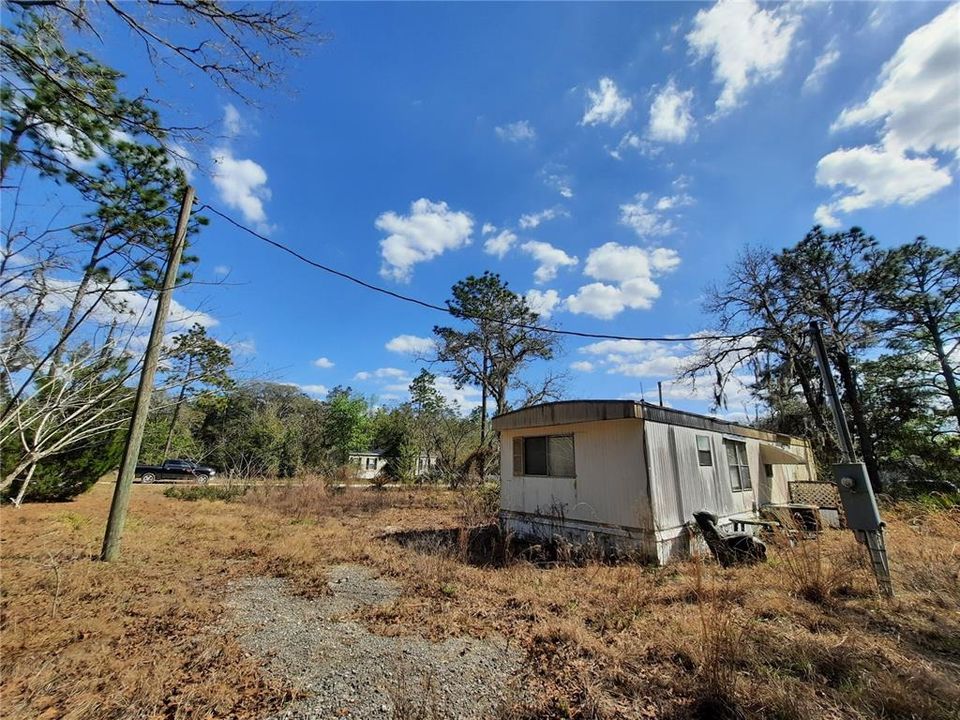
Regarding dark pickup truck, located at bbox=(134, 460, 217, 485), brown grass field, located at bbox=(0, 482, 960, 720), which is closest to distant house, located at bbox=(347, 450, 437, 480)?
dark pickup truck, located at bbox=(134, 460, 217, 485)

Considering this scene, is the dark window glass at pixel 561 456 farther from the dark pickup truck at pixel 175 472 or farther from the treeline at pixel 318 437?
the dark pickup truck at pixel 175 472

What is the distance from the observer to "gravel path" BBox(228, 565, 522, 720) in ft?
8.99

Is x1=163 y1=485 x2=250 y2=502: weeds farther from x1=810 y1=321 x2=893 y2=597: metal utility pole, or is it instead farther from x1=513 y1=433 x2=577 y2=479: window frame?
x1=810 y1=321 x2=893 y2=597: metal utility pole

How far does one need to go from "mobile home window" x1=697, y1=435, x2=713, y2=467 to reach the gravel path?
631cm

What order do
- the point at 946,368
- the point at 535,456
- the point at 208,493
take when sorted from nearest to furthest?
the point at 535,456 < the point at 946,368 < the point at 208,493

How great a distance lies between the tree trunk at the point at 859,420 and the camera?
14.8 meters

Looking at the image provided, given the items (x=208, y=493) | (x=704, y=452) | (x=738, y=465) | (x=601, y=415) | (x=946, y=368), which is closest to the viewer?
(x=601, y=415)

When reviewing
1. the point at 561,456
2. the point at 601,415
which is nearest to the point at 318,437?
the point at 561,456

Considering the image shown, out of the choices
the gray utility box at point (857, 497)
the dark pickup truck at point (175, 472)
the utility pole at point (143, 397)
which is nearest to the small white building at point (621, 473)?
the gray utility box at point (857, 497)

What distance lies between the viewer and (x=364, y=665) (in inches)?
130

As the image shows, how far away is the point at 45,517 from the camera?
8961 millimetres

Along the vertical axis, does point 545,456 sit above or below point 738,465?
above

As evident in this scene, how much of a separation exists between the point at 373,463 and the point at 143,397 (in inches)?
1051

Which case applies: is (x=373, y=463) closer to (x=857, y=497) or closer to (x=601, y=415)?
(x=601, y=415)
